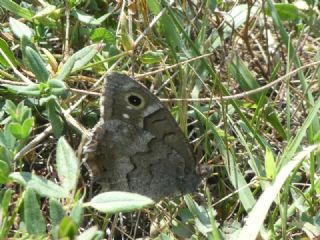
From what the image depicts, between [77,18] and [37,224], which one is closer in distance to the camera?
[37,224]

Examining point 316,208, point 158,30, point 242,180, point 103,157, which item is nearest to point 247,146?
point 242,180

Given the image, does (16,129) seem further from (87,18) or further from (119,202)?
(87,18)

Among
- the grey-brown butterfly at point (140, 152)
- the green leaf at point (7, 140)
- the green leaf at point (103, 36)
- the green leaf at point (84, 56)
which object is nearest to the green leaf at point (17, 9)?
the green leaf at point (103, 36)

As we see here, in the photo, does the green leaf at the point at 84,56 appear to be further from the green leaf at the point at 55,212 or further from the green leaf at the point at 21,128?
the green leaf at the point at 55,212

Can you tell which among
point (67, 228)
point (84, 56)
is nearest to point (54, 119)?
point (84, 56)

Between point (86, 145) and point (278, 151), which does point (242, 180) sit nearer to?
point (278, 151)

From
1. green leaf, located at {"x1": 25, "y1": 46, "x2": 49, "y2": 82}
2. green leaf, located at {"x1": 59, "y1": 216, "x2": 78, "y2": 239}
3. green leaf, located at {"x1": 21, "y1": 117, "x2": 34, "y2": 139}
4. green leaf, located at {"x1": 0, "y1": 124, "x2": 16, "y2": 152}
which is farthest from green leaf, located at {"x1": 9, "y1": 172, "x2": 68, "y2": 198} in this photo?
green leaf, located at {"x1": 25, "y1": 46, "x2": 49, "y2": 82}

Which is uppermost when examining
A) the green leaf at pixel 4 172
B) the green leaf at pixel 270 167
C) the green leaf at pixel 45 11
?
the green leaf at pixel 45 11
